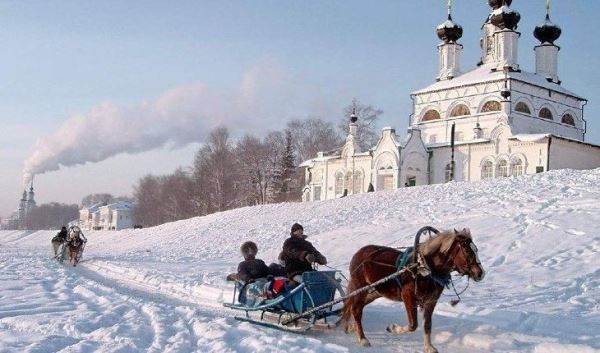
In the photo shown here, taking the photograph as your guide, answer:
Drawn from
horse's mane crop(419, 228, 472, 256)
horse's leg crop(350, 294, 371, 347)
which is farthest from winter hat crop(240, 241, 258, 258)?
horse's mane crop(419, 228, 472, 256)

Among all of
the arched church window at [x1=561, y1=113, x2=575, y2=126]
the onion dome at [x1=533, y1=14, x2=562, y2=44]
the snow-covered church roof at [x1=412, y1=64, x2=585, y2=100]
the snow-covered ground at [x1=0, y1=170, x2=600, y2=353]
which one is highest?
the onion dome at [x1=533, y1=14, x2=562, y2=44]

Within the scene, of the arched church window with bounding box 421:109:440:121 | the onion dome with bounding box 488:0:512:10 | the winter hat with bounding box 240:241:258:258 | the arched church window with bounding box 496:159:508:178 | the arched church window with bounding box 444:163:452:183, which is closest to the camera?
the winter hat with bounding box 240:241:258:258

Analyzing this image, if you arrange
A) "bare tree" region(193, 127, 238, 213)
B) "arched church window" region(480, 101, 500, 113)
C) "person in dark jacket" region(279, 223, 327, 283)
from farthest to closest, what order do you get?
"bare tree" region(193, 127, 238, 213) < "arched church window" region(480, 101, 500, 113) < "person in dark jacket" region(279, 223, 327, 283)

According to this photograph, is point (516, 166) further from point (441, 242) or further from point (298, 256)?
point (441, 242)

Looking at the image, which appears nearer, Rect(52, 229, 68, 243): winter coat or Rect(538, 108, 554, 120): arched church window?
Rect(52, 229, 68, 243): winter coat

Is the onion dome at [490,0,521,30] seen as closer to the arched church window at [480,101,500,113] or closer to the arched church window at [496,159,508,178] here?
the arched church window at [480,101,500,113]

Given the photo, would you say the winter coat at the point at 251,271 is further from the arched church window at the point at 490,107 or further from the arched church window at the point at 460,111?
the arched church window at the point at 460,111

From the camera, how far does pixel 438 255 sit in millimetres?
7781

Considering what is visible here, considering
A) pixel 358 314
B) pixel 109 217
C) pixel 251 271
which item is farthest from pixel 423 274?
pixel 109 217

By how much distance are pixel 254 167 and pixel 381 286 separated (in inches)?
2353

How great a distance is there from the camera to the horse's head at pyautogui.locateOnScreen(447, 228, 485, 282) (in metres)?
7.34

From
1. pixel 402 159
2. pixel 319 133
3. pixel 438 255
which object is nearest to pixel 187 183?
pixel 319 133

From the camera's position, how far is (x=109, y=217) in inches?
4424

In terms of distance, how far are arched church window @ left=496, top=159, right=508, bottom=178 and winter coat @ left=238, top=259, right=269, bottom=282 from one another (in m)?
36.4
